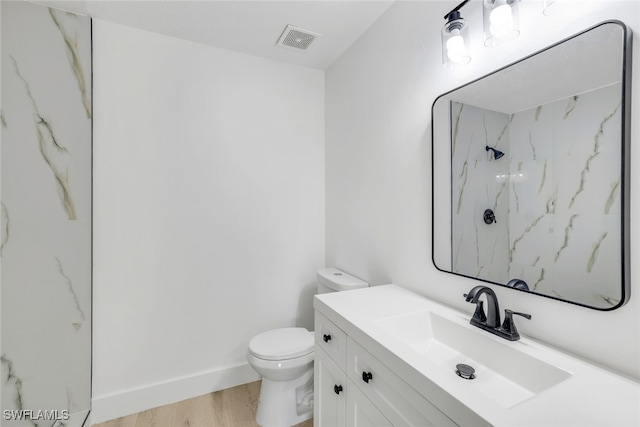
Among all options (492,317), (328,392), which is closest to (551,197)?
(492,317)

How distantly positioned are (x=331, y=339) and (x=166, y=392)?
1408mm

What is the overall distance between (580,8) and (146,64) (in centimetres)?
217

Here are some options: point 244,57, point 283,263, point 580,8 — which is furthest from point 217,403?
point 580,8

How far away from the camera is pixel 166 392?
1898mm

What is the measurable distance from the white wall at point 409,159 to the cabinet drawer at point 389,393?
51 cm

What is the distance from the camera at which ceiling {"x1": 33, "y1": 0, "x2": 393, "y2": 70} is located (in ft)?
5.26

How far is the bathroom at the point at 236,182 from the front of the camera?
1.51 metres

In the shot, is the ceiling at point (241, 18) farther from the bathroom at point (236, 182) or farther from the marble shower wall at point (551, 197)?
the marble shower wall at point (551, 197)

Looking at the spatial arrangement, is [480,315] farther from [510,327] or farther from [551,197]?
[551,197]

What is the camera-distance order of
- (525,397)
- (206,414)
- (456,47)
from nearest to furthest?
(525,397) < (456,47) < (206,414)

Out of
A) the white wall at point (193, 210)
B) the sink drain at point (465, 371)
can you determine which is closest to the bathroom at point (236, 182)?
the white wall at point (193, 210)

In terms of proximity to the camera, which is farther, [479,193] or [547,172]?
A: [479,193]

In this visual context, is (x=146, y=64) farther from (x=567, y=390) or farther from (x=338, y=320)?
(x=567, y=390)

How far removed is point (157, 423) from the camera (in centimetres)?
173
